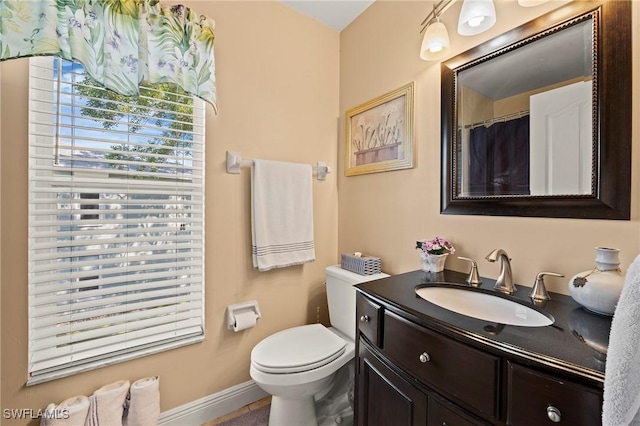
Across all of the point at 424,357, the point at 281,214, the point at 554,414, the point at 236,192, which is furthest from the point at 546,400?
the point at 236,192

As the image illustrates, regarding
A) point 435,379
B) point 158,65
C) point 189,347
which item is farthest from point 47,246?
point 435,379

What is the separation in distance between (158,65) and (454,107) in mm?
1468

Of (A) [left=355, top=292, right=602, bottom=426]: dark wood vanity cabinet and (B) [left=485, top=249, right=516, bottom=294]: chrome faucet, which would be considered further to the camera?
(B) [left=485, top=249, right=516, bottom=294]: chrome faucet

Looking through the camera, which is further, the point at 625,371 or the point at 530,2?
the point at 530,2

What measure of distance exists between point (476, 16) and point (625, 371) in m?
1.19

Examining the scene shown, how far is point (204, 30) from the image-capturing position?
1404 millimetres

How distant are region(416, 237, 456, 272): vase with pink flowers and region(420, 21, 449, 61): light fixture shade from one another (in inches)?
35.0

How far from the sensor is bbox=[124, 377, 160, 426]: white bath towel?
4.02 feet

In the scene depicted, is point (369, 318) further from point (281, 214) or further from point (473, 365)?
point (281, 214)

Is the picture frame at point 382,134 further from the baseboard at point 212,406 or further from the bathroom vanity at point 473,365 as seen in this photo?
the baseboard at point 212,406

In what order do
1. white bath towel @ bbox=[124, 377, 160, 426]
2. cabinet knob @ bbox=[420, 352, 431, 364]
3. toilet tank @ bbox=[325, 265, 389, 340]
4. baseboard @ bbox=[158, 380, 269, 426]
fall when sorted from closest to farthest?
cabinet knob @ bbox=[420, 352, 431, 364], white bath towel @ bbox=[124, 377, 160, 426], baseboard @ bbox=[158, 380, 269, 426], toilet tank @ bbox=[325, 265, 389, 340]

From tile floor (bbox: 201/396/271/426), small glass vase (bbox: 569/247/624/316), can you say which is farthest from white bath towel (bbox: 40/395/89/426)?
small glass vase (bbox: 569/247/624/316)

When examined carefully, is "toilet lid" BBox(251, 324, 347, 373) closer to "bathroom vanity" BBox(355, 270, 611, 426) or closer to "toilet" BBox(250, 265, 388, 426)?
"toilet" BBox(250, 265, 388, 426)

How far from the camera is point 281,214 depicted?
1678 millimetres
